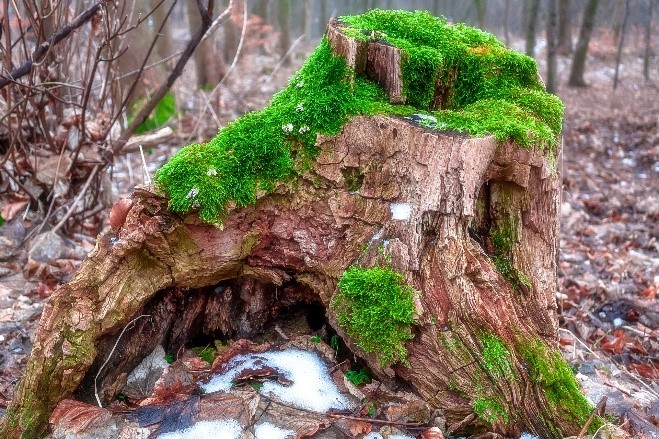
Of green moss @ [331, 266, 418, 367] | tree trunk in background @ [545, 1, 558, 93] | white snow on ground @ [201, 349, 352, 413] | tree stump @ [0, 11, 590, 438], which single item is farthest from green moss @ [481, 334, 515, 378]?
tree trunk in background @ [545, 1, 558, 93]

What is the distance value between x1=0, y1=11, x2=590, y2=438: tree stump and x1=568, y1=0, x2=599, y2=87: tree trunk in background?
49.0ft

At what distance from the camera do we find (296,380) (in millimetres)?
2559

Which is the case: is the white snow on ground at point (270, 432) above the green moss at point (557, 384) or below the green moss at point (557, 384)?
below

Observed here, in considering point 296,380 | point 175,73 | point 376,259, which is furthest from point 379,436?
point 175,73

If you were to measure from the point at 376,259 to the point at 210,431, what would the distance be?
1.01 m

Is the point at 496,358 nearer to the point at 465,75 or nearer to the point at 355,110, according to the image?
the point at 355,110

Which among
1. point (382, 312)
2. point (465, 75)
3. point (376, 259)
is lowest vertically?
point (382, 312)

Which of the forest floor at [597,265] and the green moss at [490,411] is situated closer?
the green moss at [490,411]

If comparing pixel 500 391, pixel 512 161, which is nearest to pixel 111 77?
pixel 512 161

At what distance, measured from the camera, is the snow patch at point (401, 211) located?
2568mm

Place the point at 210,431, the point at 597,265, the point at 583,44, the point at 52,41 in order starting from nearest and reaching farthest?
the point at 210,431 → the point at 52,41 → the point at 597,265 → the point at 583,44

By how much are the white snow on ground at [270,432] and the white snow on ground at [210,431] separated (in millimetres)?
78

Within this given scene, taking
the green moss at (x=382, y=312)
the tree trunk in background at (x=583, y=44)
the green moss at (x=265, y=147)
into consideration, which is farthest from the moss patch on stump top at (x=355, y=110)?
the tree trunk in background at (x=583, y=44)

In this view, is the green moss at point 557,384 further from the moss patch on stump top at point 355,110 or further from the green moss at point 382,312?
the moss patch on stump top at point 355,110
